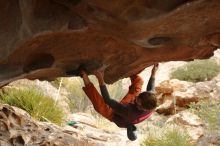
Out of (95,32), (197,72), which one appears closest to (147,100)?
(95,32)

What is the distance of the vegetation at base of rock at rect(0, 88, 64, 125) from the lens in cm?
1017

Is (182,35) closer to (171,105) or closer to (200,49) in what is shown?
(200,49)

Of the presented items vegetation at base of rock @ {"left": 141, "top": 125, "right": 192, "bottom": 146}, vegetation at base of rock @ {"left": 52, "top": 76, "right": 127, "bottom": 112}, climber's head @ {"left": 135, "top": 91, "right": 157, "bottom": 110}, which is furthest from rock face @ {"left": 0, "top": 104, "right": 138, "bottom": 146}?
vegetation at base of rock @ {"left": 52, "top": 76, "right": 127, "bottom": 112}

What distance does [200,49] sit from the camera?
5.14 metres

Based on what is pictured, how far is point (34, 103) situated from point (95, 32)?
6.05 m

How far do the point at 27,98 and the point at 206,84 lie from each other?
275 inches

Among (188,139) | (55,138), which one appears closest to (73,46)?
(55,138)

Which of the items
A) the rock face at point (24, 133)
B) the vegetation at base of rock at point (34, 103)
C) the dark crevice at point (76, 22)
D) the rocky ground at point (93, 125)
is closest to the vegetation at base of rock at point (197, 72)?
the rocky ground at point (93, 125)

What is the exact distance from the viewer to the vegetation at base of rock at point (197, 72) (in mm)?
19172

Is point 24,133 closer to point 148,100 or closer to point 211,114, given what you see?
point 148,100

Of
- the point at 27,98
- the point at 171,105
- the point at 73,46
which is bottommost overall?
the point at 73,46

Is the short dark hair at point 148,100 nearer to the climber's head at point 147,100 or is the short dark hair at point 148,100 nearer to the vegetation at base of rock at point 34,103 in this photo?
the climber's head at point 147,100

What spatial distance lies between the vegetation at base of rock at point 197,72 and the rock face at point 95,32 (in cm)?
1409

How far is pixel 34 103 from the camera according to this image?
1023 cm
